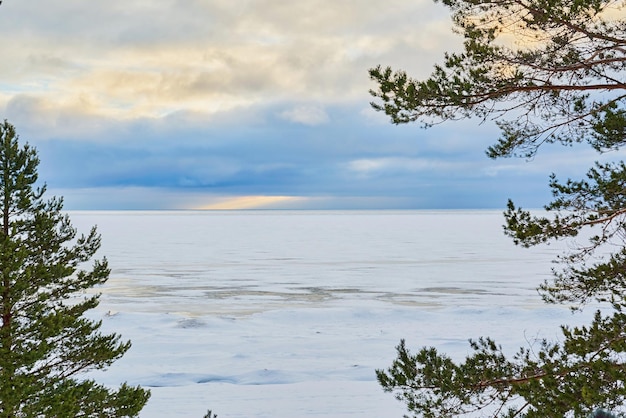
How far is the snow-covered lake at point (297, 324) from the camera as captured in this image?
17.3 meters

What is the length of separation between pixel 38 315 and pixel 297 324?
61.8ft

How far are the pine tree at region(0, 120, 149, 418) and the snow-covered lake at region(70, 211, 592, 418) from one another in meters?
7.28

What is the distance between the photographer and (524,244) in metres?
8.35

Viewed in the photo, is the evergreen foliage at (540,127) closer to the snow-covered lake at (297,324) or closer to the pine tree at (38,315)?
the pine tree at (38,315)

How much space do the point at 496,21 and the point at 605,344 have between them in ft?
14.9

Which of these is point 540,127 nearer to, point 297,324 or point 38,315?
point 38,315

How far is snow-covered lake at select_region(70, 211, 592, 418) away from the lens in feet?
56.6

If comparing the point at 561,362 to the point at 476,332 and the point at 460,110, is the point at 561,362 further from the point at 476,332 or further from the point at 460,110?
the point at 476,332

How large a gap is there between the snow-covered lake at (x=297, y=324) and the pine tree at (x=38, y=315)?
7284 millimetres

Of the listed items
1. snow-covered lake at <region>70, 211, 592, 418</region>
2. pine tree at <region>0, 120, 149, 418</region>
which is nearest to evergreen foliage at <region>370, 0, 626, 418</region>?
pine tree at <region>0, 120, 149, 418</region>

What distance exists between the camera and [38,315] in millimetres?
8289

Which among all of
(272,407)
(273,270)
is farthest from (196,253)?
(272,407)

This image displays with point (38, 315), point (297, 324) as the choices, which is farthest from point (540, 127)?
point (297, 324)

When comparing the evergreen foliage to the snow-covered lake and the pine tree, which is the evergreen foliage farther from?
the snow-covered lake
